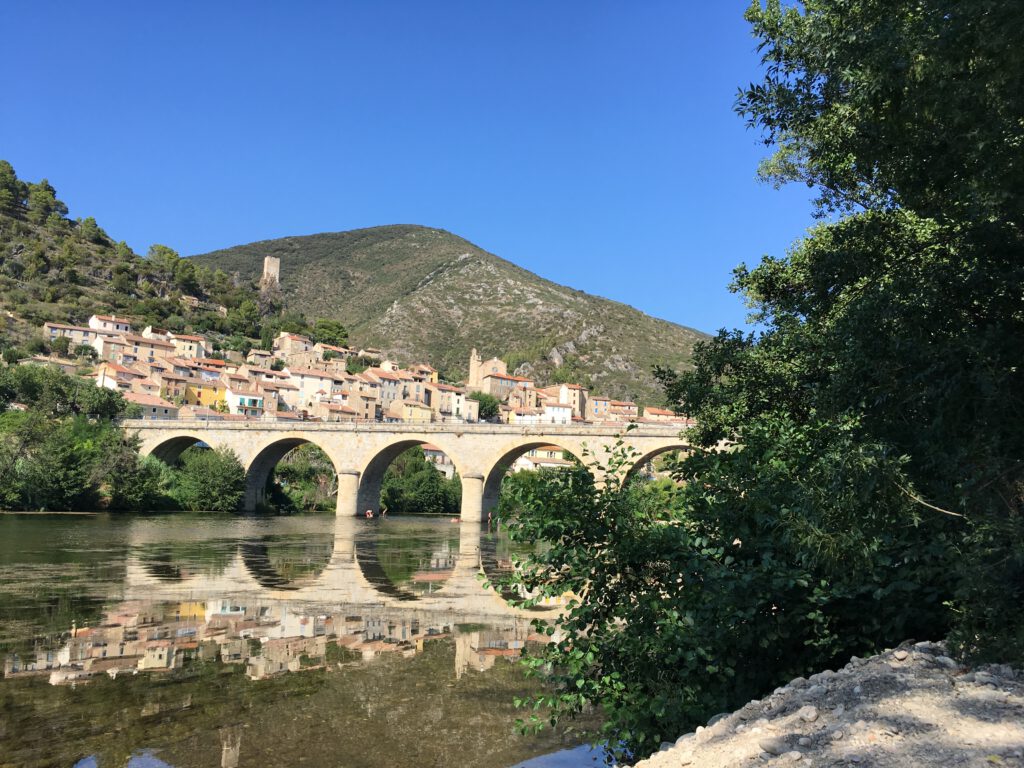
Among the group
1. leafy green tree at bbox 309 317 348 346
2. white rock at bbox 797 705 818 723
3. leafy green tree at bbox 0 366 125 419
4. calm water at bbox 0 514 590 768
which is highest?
leafy green tree at bbox 309 317 348 346

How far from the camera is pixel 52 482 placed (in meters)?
40.8

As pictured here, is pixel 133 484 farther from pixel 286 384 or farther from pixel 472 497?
pixel 286 384

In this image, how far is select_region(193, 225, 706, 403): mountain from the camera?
4818 inches

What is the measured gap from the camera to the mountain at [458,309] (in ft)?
401

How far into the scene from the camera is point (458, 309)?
472 feet

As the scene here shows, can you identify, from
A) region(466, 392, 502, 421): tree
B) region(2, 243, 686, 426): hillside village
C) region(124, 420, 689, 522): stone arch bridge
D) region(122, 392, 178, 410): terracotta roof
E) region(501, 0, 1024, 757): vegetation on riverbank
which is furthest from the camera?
region(466, 392, 502, 421): tree

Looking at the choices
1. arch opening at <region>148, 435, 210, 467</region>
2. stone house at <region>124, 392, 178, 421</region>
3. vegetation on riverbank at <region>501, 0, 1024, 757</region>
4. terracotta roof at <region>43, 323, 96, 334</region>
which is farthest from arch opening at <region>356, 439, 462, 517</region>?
vegetation on riverbank at <region>501, 0, 1024, 757</region>

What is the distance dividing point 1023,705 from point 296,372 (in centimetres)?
8763

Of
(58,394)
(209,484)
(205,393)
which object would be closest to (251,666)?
(209,484)

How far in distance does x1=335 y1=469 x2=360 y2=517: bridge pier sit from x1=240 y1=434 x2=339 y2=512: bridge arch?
3.28 feet

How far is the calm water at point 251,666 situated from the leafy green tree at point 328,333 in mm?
96549

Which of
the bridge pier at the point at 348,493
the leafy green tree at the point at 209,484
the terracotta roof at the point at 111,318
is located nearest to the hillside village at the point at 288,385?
the terracotta roof at the point at 111,318

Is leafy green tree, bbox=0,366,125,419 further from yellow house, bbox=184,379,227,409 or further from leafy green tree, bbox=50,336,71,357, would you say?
leafy green tree, bbox=50,336,71,357

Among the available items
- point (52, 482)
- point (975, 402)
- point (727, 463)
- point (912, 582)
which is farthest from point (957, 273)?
point (52, 482)
